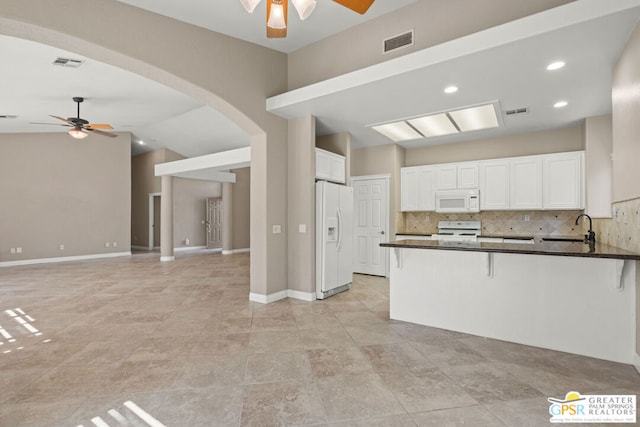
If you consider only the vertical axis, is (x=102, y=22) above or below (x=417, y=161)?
above

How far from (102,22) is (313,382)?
3703 millimetres

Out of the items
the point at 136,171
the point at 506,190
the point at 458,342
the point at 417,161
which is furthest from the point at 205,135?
the point at 458,342

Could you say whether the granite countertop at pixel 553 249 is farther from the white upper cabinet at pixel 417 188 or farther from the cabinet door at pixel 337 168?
the white upper cabinet at pixel 417 188

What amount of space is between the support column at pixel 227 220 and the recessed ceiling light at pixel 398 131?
21.9ft

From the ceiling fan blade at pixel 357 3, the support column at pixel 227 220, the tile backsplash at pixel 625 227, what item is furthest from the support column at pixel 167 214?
the tile backsplash at pixel 625 227

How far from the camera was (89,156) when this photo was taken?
909 cm

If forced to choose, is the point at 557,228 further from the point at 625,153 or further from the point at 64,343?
the point at 64,343

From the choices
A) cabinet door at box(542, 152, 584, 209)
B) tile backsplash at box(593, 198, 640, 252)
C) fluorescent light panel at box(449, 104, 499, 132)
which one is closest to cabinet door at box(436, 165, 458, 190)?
fluorescent light panel at box(449, 104, 499, 132)

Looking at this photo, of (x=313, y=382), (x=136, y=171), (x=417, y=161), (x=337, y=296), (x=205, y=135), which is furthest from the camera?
(x=136, y=171)

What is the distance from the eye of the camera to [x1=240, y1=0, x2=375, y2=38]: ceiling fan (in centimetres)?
199

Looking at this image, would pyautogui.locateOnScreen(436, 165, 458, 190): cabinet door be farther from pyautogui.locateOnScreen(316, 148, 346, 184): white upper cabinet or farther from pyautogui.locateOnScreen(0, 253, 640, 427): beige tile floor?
pyautogui.locateOnScreen(0, 253, 640, 427): beige tile floor

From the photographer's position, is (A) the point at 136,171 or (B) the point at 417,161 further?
(A) the point at 136,171

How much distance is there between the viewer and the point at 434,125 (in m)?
5.13

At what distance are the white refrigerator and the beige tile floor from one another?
0.53m
